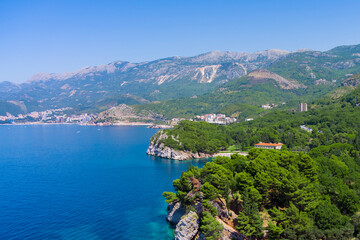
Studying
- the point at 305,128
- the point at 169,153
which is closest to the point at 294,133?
the point at 305,128

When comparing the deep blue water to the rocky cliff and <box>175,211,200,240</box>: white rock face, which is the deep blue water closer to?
<box>175,211,200,240</box>: white rock face

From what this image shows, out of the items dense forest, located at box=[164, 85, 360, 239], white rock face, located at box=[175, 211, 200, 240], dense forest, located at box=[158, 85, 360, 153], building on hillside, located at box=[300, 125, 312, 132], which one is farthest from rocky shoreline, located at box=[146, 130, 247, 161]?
white rock face, located at box=[175, 211, 200, 240]

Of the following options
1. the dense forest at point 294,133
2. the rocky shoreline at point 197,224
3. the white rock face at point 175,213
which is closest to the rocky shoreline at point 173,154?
the dense forest at point 294,133

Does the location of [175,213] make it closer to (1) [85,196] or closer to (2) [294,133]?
(1) [85,196]

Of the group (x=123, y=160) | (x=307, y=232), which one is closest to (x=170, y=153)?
(x=123, y=160)

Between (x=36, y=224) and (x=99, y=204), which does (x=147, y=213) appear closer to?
(x=99, y=204)

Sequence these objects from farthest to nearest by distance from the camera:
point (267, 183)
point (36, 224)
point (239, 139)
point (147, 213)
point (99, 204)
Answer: point (239, 139) → point (99, 204) → point (147, 213) → point (36, 224) → point (267, 183)
